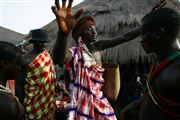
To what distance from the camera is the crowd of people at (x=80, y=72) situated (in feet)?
9.68

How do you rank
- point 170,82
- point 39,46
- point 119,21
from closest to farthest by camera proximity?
point 170,82 → point 39,46 → point 119,21

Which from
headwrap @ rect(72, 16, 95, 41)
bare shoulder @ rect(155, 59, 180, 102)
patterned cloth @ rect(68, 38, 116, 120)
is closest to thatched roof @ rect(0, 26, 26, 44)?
headwrap @ rect(72, 16, 95, 41)

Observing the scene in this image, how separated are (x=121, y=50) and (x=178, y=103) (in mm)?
6955

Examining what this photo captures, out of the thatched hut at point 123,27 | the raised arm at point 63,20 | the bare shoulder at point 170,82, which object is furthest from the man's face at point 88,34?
the thatched hut at point 123,27

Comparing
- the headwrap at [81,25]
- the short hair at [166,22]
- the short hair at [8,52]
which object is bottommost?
the short hair at [8,52]

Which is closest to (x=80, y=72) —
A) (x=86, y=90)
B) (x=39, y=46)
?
(x=86, y=90)

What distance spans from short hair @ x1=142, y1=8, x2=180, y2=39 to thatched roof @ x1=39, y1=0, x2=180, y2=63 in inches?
253

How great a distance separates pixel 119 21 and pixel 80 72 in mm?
5634

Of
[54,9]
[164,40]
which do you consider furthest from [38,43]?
[164,40]

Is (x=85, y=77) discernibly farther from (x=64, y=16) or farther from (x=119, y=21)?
(x=119, y=21)

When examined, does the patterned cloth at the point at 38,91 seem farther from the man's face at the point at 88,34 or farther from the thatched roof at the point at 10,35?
the thatched roof at the point at 10,35

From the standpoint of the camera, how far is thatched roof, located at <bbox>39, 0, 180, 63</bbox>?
31.6 feet

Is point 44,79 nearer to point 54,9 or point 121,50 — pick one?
point 54,9

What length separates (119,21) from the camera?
10336mm
